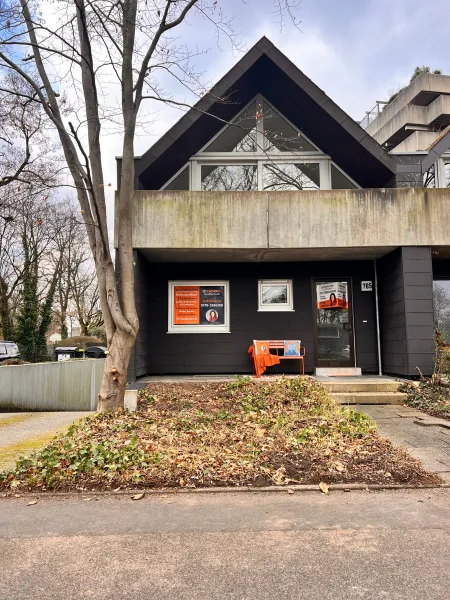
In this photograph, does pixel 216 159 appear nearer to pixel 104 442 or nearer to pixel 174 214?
pixel 174 214

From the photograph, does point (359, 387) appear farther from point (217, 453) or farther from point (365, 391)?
point (217, 453)

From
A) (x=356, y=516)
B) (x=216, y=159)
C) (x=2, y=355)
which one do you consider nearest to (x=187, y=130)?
(x=216, y=159)

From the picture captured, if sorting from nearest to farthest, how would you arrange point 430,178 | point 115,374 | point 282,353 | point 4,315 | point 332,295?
point 115,374 < point 282,353 < point 332,295 < point 430,178 < point 4,315

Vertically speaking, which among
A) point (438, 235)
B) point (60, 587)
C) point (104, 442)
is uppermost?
point (438, 235)

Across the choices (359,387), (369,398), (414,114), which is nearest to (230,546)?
(369,398)

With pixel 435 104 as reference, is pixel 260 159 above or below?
below

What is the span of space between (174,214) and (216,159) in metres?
2.47

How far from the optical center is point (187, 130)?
408 inches

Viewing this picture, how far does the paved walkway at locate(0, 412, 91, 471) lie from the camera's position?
5.91 meters

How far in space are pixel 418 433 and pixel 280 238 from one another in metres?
4.95

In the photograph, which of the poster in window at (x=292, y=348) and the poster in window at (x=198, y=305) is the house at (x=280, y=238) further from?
the poster in window at (x=292, y=348)

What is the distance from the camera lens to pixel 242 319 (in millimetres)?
11398

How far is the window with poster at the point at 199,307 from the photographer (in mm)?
11359

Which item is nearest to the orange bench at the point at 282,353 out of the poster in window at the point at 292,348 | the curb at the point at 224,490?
the poster in window at the point at 292,348
